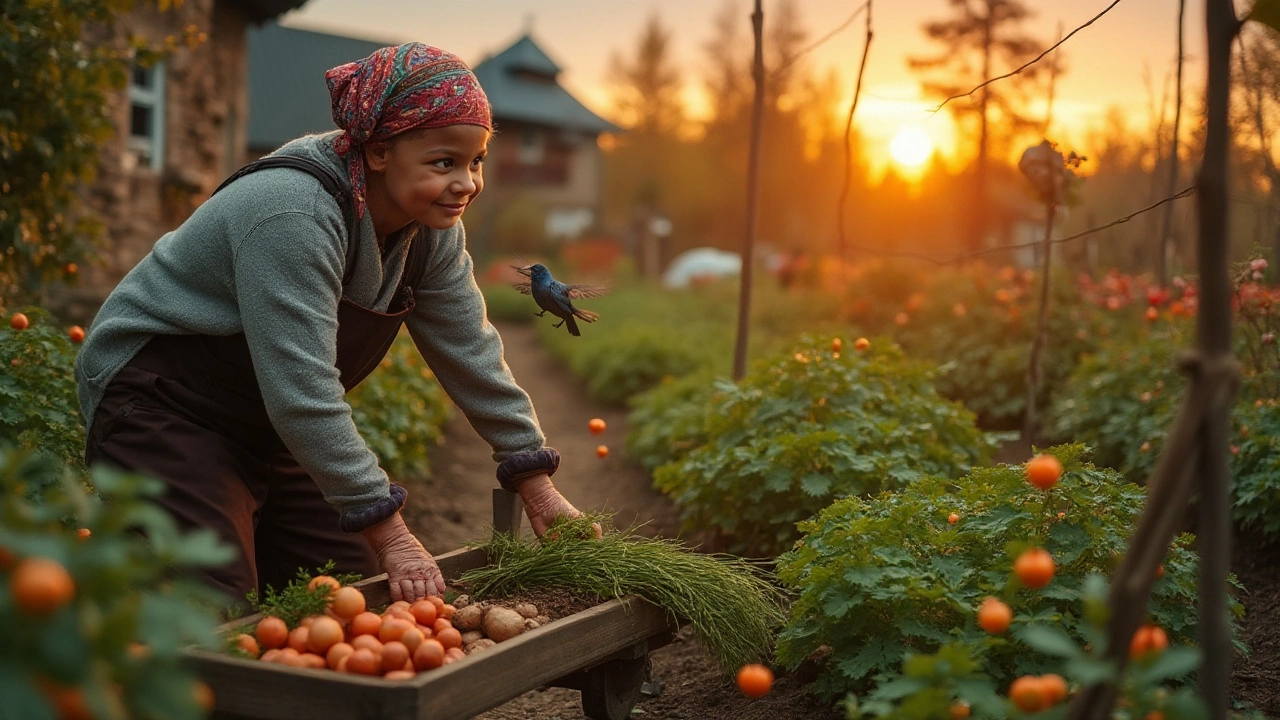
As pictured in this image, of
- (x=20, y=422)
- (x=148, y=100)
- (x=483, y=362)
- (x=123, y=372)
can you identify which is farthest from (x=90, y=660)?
Answer: (x=148, y=100)

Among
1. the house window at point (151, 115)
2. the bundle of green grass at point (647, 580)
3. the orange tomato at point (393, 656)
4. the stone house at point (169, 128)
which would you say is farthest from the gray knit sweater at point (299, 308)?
the house window at point (151, 115)

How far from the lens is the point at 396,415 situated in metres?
5.39

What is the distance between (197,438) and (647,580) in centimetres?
114

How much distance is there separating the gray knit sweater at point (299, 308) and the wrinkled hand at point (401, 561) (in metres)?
0.09

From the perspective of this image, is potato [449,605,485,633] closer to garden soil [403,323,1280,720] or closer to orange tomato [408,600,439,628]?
orange tomato [408,600,439,628]

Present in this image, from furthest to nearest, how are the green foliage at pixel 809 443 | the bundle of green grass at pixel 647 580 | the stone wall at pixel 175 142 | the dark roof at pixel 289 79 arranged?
the dark roof at pixel 289 79
the stone wall at pixel 175 142
the green foliage at pixel 809 443
the bundle of green grass at pixel 647 580

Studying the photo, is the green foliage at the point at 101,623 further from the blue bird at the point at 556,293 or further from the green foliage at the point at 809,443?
the green foliage at the point at 809,443

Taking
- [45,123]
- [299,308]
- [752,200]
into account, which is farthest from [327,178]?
[752,200]

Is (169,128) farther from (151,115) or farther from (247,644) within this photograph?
(247,644)

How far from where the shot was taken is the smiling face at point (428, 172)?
2455 mm

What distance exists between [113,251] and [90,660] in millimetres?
9261

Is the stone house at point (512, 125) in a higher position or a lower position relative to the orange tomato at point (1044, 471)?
higher

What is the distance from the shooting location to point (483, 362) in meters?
2.95

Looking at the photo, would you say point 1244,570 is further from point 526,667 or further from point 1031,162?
point 526,667
